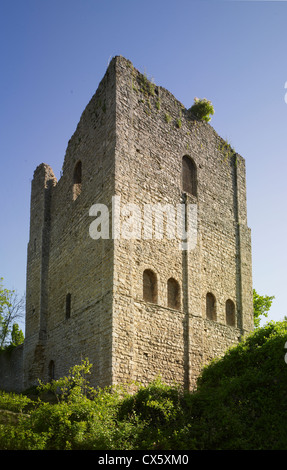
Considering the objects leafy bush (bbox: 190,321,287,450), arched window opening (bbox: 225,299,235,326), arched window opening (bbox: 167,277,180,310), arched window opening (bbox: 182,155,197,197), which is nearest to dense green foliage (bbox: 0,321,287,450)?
leafy bush (bbox: 190,321,287,450)

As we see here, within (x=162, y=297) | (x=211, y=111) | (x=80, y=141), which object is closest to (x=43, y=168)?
(x=80, y=141)

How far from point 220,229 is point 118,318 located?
22.2 feet

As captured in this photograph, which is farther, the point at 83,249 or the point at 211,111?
the point at 211,111

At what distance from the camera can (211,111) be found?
19.3 m

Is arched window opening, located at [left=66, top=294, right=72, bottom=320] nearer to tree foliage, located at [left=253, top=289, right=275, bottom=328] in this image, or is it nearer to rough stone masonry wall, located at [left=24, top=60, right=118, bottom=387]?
rough stone masonry wall, located at [left=24, top=60, right=118, bottom=387]

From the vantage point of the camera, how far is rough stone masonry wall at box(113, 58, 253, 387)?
13672 mm

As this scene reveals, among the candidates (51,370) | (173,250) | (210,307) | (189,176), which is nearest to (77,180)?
(189,176)

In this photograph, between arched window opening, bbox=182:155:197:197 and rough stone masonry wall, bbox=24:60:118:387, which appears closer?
rough stone masonry wall, bbox=24:60:118:387

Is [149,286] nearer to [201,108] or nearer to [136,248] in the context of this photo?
[136,248]

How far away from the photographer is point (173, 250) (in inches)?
619

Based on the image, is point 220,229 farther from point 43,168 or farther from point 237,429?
point 237,429

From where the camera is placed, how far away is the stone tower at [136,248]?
13.8 m

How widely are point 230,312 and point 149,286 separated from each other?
4.52m

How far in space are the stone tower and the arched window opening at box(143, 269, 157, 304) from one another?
0.04 meters
